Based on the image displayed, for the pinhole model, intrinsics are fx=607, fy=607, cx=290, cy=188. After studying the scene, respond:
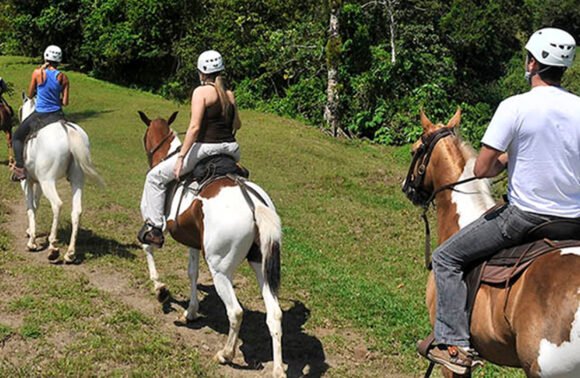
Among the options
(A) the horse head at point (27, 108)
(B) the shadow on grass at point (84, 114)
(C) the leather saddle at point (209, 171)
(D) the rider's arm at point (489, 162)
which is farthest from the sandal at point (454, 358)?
(B) the shadow on grass at point (84, 114)

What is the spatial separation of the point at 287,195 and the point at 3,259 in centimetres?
648

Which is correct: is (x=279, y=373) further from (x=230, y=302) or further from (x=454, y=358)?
(x=454, y=358)

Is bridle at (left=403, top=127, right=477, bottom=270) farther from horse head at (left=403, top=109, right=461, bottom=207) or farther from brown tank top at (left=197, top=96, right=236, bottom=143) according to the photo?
brown tank top at (left=197, top=96, right=236, bottom=143)

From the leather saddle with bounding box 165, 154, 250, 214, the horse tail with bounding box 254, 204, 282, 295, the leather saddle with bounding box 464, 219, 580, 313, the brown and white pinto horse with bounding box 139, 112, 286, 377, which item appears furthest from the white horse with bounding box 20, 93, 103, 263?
the leather saddle with bounding box 464, 219, 580, 313

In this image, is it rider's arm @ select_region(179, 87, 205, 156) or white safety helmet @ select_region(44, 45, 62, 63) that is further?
white safety helmet @ select_region(44, 45, 62, 63)

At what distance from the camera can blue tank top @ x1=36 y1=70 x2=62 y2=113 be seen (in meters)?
8.39

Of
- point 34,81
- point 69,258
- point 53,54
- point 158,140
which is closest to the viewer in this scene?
point 158,140

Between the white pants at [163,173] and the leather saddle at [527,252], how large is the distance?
9.57ft

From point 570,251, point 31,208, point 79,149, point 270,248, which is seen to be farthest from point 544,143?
point 31,208

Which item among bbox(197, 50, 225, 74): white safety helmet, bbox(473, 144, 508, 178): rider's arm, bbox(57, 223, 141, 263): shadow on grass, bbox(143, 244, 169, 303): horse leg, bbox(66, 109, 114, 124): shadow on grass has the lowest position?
bbox(66, 109, 114, 124): shadow on grass

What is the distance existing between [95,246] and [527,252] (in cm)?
677

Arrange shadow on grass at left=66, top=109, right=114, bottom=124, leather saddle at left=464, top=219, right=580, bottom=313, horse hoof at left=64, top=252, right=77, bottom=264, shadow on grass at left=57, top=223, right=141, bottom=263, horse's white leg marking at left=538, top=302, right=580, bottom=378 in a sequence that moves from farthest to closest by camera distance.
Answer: shadow on grass at left=66, top=109, right=114, bottom=124 < shadow on grass at left=57, top=223, right=141, bottom=263 < horse hoof at left=64, top=252, right=77, bottom=264 < leather saddle at left=464, top=219, right=580, bottom=313 < horse's white leg marking at left=538, top=302, right=580, bottom=378

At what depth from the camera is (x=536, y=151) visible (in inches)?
142

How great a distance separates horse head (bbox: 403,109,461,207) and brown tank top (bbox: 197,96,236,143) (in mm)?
1971
